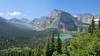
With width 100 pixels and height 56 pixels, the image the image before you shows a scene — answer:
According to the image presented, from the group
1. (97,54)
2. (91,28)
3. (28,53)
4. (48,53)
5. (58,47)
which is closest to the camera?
(97,54)

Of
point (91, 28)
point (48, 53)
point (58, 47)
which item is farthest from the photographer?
point (91, 28)

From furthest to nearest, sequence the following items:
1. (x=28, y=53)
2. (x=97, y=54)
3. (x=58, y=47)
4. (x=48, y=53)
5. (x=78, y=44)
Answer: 1. (x=28, y=53)
2. (x=48, y=53)
3. (x=58, y=47)
4. (x=78, y=44)
5. (x=97, y=54)

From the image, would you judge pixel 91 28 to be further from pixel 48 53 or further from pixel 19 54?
pixel 19 54

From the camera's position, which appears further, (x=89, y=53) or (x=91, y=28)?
(x=91, y=28)

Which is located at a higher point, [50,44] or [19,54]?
[50,44]

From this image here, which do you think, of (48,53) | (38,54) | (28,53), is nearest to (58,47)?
(48,53)

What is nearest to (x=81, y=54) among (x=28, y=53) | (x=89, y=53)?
(x=89, y=53)

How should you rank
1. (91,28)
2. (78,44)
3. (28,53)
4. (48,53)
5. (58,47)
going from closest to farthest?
(78,44) < (58,47) < (48,53) < (91,28) < (28,53)

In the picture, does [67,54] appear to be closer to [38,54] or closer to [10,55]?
[38,54]

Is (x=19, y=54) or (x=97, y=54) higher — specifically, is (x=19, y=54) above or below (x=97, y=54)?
below
